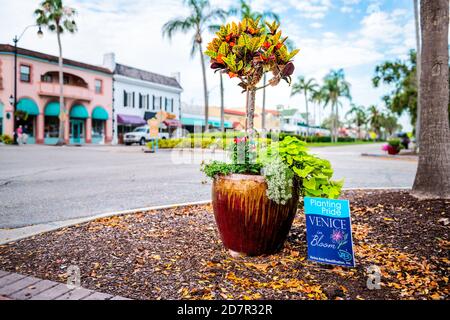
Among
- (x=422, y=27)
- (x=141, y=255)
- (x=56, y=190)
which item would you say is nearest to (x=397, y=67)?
(x=422, y=27)

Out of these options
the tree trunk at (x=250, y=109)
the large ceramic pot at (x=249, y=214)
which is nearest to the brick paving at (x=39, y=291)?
the large ceramic pot at (x=249, y=214)

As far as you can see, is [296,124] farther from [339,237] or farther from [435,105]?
[339,237]

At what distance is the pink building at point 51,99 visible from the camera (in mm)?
30266

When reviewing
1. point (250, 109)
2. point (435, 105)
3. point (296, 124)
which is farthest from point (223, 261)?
point (296, 124)

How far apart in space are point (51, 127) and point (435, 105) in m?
34.9

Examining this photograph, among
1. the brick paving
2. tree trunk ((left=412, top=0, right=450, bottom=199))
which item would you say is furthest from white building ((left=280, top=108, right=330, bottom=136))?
the brick paving

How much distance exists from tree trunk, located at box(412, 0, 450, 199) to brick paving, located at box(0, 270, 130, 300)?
15.4 ft

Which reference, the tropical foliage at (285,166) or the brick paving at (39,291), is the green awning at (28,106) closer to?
the brick paving at (39,291)

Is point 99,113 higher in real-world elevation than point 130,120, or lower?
higher

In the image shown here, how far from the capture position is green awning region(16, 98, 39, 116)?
3075cm

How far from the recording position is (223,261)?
11.1 ft

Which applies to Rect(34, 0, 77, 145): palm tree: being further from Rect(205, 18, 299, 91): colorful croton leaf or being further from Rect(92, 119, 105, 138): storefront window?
Rect(205, 18, 299, 91): colorful croton leaf

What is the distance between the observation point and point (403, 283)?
296 centimetres
